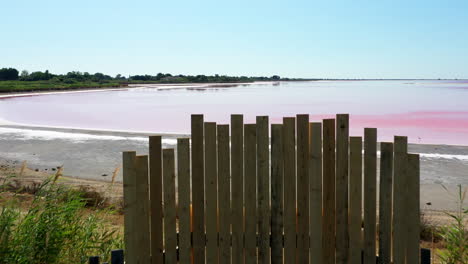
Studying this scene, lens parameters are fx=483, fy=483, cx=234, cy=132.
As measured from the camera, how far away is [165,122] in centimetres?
2881

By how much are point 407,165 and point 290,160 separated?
87 centimetres

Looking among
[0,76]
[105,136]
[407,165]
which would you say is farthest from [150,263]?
[0,76]

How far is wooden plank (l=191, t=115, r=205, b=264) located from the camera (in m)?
3.78

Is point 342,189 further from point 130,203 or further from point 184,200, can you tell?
point 130,203

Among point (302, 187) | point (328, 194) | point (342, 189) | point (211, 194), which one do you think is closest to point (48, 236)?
point (211, 194)

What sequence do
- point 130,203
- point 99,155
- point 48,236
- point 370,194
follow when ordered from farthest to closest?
point 99,155, point 48,236, point 370,194, point 130,203

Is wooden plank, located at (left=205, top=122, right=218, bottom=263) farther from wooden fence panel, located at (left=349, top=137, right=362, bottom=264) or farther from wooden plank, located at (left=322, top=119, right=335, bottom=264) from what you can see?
wooden fence panel, located at (left=349, top=137, right=362, bottom=264)

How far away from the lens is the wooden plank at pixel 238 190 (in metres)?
3.79

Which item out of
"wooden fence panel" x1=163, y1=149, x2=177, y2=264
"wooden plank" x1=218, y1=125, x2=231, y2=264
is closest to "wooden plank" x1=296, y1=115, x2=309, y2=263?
"wooden plank" x1=218, y1=125, x2=231, y2=264

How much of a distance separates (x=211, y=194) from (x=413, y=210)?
5.04 ft

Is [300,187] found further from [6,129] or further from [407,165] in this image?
[6,129]

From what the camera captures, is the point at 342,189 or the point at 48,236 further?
the point at 48,236

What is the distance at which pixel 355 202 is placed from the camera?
3738 mm

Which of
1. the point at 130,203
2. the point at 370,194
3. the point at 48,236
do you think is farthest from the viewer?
the point at 48,236
